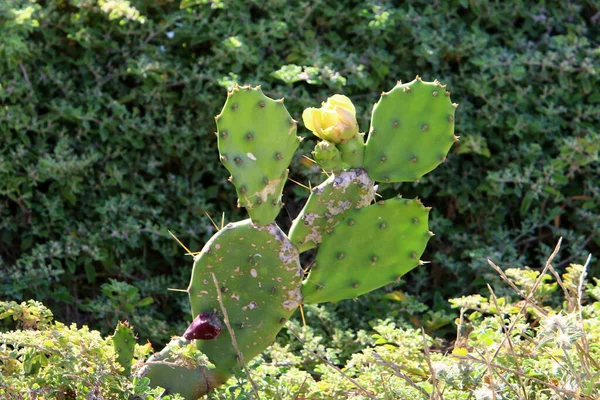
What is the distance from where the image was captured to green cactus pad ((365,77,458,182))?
2.62m

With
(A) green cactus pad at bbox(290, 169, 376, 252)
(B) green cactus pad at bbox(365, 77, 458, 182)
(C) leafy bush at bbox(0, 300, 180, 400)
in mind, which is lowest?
(C) leafy bush at bbox(0, 300, 180, 400)

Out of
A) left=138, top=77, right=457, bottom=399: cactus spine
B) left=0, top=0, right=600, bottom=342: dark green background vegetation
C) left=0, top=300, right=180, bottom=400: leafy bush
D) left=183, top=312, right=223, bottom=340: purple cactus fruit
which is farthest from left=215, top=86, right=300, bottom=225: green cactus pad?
left=0, top=0, right=600, bottom=342: dark green background vegetation

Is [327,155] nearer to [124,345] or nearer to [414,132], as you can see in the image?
[414,132]

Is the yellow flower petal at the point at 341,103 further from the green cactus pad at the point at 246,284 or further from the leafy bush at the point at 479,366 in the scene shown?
the leafy bush at the point at 479,366

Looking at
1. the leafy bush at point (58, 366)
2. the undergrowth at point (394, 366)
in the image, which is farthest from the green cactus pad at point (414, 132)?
the leafy bush at point (58, 366)

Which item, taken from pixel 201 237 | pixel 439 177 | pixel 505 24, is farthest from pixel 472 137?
pixel 201 237

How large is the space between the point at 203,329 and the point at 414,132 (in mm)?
820

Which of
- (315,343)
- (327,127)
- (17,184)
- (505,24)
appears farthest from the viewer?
(505,24)

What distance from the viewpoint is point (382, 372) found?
262 centimetres

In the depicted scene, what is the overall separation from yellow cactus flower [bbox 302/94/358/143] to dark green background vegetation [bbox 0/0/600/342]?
4.14ft

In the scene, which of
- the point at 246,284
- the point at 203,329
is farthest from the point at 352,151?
the point at 203,329

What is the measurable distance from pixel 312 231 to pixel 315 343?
747mm

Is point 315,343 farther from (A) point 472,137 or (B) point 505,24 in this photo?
(B) point 505,24

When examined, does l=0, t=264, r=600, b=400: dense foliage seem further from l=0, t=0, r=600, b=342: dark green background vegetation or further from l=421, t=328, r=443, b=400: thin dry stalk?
l=0, t=0, r=600, b=342: dark green background vegetation
